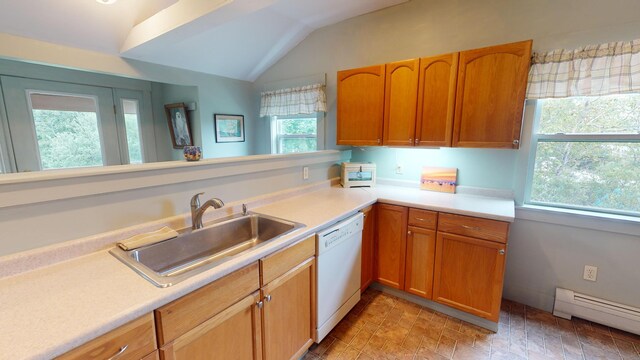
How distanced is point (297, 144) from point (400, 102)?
165 centimetres

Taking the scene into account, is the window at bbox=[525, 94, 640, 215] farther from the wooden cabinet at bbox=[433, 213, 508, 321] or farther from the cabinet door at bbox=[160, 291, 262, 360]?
the cabinet door at bbox=[160, 291, 262, 360]

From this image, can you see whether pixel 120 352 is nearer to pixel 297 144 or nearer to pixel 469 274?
pixel 469 274

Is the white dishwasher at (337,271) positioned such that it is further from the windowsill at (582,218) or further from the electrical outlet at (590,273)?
the electrical outlet at (590,273)

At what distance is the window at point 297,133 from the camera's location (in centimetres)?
334

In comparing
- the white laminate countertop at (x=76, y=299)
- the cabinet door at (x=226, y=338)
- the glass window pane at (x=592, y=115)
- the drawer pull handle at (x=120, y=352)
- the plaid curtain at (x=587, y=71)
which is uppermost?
the plaid curtain at (x=587, y=71)

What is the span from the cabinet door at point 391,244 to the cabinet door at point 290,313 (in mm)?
874

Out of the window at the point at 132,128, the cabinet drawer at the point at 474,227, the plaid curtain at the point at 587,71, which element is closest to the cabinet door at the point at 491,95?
the plaid curtain at the point at 587,71

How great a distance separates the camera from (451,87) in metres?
2.05

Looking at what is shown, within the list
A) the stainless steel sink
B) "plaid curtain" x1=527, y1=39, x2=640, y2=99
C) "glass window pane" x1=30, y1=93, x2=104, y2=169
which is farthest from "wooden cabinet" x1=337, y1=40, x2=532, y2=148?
"glass window pane" x1=30, y1=93, x2=104, y2=169

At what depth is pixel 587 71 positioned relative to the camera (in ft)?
5.98

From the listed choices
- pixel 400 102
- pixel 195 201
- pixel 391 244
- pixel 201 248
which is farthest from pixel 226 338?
pixel 400 102

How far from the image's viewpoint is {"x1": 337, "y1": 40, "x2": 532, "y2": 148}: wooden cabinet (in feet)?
6.15

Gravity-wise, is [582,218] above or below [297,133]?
below

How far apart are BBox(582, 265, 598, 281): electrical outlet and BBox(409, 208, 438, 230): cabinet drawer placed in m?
1.20
